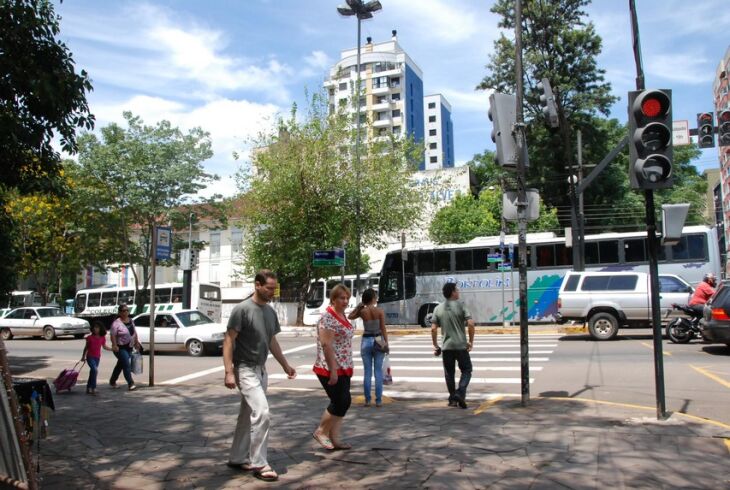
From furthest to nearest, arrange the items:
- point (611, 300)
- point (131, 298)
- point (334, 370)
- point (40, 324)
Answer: point (131, 298), point (40, 324), point (611, 300), point (334, 370)

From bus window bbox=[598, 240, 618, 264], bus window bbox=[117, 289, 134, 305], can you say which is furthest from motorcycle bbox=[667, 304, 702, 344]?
bus window bbox=[117, 289, 134, 305]

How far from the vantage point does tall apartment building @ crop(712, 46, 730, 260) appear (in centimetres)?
5231

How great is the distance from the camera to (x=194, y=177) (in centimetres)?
3123

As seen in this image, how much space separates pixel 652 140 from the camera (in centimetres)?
683

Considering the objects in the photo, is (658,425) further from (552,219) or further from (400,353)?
(552,219)

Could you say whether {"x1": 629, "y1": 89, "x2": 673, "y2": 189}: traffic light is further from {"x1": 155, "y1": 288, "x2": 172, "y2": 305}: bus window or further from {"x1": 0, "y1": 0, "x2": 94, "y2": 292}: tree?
{"x1": 155, "y1": 288, "x2": 172, "y2": 305}: bus window

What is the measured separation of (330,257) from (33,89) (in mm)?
16422

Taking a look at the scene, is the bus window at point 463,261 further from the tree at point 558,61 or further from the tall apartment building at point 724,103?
the tall apartment building at point 724,103

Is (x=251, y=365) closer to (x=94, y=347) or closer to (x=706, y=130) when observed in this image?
(x=94, y=347)

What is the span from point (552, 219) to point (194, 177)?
21.8m

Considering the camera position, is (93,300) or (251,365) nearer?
(251,365)

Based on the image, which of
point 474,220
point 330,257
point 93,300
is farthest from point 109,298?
point 474,220

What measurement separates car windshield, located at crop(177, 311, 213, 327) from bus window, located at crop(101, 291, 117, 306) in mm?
21865

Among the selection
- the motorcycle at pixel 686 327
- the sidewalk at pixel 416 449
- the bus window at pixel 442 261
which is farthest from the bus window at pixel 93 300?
the motorcycle at pixel 686 327
